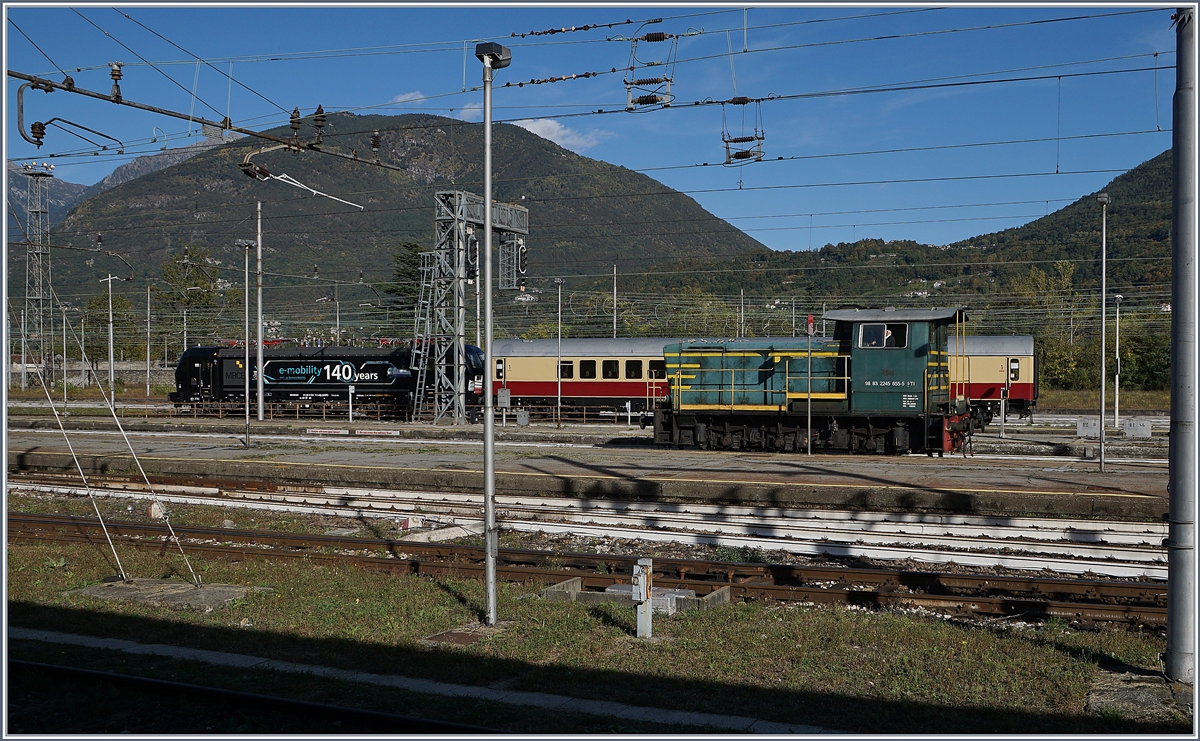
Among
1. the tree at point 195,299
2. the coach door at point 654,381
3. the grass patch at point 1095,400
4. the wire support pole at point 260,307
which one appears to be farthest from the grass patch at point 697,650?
the tree at point 195,299

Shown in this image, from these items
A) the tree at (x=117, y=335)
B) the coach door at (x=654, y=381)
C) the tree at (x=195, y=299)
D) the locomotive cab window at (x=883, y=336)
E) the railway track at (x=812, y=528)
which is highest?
the tree at (x=195, y=299)

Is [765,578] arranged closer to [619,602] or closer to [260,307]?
[619,602]

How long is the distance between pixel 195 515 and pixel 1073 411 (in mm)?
46288

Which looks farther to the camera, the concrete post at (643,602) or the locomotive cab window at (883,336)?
the locomotive cab window at (883,336)

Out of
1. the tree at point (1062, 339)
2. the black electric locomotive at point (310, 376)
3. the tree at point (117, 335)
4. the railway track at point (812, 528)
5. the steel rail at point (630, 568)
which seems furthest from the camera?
the tree at point (117, 335)

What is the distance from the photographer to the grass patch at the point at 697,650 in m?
7.76

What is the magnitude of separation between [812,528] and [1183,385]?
28.5ft

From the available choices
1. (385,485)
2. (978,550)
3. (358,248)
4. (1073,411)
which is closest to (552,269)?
(358,248)

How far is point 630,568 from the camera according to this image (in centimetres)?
1340

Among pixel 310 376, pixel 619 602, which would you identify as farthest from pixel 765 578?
pixel 310 376

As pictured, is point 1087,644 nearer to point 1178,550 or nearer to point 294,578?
point 1178,550

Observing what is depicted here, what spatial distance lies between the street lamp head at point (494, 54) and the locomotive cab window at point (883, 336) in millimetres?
17795

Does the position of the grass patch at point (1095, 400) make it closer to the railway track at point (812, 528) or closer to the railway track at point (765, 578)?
the railway track at point (812, 528)

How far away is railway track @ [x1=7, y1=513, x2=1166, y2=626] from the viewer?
11102mm
